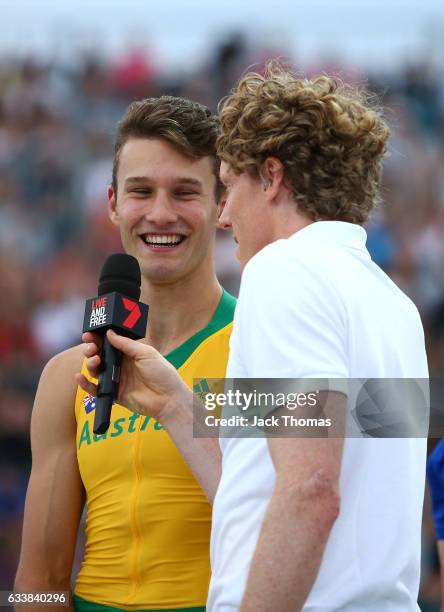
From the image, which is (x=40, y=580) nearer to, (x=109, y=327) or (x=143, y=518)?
(x=143, y=518)

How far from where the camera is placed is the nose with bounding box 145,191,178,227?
3.31m

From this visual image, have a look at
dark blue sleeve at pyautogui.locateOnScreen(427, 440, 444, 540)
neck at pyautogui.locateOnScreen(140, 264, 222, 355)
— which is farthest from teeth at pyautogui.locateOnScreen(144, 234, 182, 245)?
dark blue sleeve at pyautogui.locateOnScreen(427, 440, 444, 540)

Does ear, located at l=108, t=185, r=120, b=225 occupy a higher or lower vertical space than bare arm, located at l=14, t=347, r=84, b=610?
higher

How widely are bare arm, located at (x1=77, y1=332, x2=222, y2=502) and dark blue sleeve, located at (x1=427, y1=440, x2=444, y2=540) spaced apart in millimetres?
1286

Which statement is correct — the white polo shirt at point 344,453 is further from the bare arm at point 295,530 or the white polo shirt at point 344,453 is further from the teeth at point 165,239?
the teeth at point 165,239

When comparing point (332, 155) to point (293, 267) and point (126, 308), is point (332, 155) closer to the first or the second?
point (293, 267)

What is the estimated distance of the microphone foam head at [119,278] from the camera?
9.50ft

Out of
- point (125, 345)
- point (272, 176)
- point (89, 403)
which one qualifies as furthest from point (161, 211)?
point (272, 176)

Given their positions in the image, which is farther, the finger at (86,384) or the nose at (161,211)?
the nose at (161,211)

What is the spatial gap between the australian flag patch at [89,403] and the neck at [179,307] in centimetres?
27

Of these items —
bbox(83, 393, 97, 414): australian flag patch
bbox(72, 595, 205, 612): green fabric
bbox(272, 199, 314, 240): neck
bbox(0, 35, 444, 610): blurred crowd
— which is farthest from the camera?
bbox(0, 35, 444, 610): blurred crowd

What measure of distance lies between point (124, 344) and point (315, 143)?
0.69 metres

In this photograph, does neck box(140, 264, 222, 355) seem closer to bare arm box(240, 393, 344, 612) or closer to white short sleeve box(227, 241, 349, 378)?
white short sleeve box(227, 241, 349, 378)

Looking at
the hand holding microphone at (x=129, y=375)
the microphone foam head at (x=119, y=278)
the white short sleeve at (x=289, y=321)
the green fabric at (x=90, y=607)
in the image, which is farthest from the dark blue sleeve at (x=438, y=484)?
the white short sleeve at (x=289, y=321)
